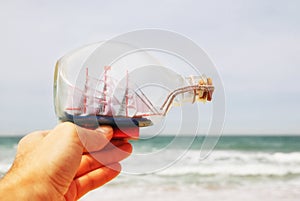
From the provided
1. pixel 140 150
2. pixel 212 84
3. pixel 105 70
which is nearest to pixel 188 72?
pixel 212 84

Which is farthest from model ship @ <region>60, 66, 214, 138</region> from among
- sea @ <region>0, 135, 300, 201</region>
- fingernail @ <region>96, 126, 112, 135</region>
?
sea @ <region>0, 135, 300, 201</region>

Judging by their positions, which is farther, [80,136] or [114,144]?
[114,144]

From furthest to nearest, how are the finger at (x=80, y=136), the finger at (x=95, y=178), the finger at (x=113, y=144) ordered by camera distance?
the finger at (x=95, y=178), the finger at (x=113, y=144), the finger at (x=80, y=136)

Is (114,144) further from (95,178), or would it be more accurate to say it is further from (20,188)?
(20,188)

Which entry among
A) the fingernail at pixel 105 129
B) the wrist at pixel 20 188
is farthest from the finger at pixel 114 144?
the wrist at pixel 20 188

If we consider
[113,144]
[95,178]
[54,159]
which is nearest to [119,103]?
[113,144]

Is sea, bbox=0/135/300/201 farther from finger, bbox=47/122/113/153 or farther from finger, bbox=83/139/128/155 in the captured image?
finger, bbox=47/122/113/153

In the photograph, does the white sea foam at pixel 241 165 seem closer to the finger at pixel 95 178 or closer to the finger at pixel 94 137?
the finger at pixel 95 178

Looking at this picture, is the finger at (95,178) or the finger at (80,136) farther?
the finger at (95,178)
